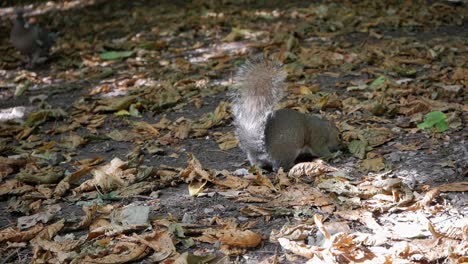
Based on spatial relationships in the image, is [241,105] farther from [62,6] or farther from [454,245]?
[62,6]

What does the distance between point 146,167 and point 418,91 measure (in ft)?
7.72

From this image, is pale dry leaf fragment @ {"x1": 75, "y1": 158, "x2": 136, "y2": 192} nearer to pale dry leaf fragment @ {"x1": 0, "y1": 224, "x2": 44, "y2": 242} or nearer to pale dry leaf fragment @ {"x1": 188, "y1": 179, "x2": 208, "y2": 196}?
pale dry leaf fragment @ {"x1": 188, "y1": 179, "x2": 208, "y2": 196}

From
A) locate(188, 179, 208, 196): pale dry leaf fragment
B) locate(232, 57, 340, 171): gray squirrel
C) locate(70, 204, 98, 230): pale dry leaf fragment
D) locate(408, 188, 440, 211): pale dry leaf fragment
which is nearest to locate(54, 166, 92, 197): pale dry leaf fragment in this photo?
locate(70, 204, 98, 230): pale dry leaf fragment

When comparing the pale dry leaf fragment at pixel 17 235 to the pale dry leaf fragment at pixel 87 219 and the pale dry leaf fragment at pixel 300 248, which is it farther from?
the pale dry leaf fragment at pixel 300 248

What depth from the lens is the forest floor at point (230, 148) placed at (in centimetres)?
294

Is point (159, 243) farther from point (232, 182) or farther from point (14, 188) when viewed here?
point (14, 188)

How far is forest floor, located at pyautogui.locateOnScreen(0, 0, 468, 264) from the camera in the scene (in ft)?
9.64

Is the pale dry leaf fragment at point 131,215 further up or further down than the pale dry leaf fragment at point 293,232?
further up

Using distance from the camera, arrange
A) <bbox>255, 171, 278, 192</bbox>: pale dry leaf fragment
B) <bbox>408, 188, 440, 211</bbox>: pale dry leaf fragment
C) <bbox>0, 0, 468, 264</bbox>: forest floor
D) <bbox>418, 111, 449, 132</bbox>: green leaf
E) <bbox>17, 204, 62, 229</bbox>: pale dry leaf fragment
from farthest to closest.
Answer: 1. <bbox>418, 111, 449, 132</bbox>: green leaf
2. <bbox>255, 171, 278, 192</bbox>: pale dry leaf fragment
3. <bbox>17, 204, 62, 229</bbox>: pale dry leaf fragment
4. <bbox>408, 188, 440, 211</bbox>: pale dry leaf fragment
5. <bbox>0, 0, 468, 264</bbox>: forest floor

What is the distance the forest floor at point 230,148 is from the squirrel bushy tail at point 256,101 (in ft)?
0.65

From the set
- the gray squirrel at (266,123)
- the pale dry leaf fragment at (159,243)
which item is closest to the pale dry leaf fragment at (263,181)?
the gray squirrel at (266,123)

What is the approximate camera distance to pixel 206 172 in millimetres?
3779

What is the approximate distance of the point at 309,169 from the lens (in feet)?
12.1

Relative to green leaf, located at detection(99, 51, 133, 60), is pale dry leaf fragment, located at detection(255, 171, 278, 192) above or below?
above
